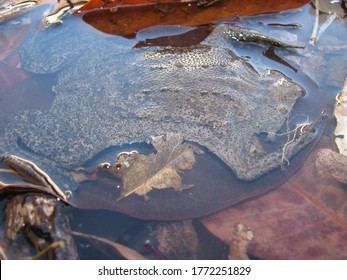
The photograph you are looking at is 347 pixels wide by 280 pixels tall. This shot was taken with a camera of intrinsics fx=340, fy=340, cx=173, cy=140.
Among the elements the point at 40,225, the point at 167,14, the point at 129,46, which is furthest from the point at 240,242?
the point at 167,14

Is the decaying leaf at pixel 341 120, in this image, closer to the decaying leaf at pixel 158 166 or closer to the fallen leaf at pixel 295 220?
the fallen leaf at pixel 295 220

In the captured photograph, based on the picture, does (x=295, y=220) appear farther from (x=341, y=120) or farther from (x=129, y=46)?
(x=129, y=46)

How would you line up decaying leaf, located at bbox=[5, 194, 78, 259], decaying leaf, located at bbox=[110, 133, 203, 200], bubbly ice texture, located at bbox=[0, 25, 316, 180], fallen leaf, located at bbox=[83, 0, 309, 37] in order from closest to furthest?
decaying leaf, located at bbox=[5, 194, 78, 259] < decaying leaf, located at bbox=[110, 133, 203, 200] < bubbly ice texture, located at bbox=[0, 25, 316, 180] < fallen leaf, located at bbox=[83, 0, 309, 37]

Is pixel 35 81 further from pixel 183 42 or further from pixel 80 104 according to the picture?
pixel 183 42

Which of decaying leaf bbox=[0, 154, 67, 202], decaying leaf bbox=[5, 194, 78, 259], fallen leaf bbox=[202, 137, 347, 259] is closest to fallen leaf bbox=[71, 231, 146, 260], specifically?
decaying leaf bbox=[5, 194, 78, 259]

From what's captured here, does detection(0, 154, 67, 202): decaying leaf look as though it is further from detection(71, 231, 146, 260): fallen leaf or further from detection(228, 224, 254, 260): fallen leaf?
detection(228, 224, 254, 260): fallen leaf
